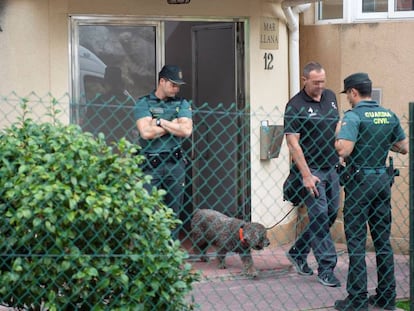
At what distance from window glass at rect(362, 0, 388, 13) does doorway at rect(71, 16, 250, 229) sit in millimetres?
1375

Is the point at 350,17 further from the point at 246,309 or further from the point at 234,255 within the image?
the point at 246,309

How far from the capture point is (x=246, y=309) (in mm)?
7047

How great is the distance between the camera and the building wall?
932cm

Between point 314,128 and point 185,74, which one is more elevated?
point 185,74

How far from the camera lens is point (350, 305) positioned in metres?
6.89

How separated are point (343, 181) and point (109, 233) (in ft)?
8.09

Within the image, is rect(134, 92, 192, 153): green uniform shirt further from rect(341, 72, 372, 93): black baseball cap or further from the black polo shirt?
rect(341, 72, 372, 93): black baseball cap

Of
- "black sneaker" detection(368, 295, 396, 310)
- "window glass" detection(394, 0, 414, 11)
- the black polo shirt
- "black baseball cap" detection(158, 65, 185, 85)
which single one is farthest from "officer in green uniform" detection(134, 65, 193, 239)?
"window glass" detection(394, 0, 414, 11)

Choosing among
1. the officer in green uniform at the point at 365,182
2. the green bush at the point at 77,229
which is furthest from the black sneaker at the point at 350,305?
the green bush at the point at 77,229

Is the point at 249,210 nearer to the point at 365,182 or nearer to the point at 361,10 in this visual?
the point at 361,10

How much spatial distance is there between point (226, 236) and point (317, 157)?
1.18 metres

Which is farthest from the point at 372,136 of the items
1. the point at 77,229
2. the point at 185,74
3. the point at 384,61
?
the point at 185,74

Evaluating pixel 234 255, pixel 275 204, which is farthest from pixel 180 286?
pixel 275 204

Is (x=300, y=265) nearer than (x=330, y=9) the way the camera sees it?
Yes
